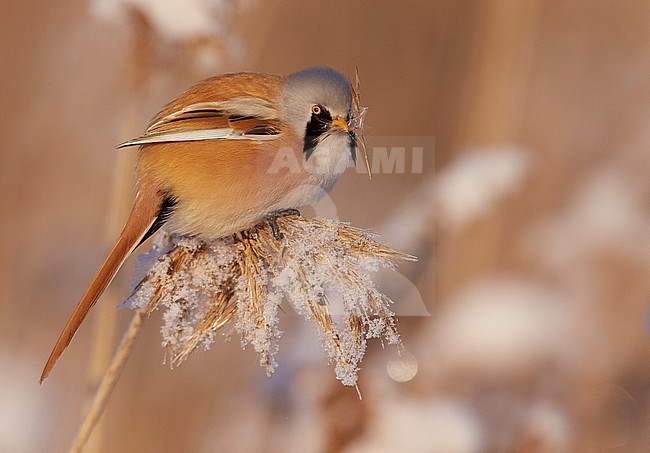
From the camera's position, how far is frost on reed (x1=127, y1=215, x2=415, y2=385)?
3.99ft

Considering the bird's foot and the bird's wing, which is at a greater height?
the bird's wing

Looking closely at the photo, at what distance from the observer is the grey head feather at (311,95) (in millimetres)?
1419

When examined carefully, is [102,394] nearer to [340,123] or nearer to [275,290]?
[275,290]

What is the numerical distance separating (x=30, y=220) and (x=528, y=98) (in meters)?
1.57

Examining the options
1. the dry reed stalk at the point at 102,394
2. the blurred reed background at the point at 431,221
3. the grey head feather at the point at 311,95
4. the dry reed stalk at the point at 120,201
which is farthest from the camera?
the blurred reed background at the point at 431,221

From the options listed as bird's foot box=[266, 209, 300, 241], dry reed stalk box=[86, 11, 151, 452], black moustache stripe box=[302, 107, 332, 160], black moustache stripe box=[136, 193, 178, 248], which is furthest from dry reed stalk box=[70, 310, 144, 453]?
black moustache stripe box=[302, 107, 332, 160]

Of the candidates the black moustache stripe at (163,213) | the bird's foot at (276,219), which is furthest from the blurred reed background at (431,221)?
the black moustache stripe at (163,213)

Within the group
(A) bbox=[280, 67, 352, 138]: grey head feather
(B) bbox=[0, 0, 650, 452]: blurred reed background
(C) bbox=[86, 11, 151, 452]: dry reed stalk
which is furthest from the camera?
(B) bbox=[0, 0, 650, 452]: blurred reed background

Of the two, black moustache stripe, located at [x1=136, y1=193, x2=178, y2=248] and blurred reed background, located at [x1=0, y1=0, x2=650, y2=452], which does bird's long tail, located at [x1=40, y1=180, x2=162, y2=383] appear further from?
blurred reed background, located at [x1=0, y1=0, x2=650, y2=452]

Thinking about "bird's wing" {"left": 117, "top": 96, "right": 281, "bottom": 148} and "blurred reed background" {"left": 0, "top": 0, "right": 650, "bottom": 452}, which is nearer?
"bird's wing" {"left": 117, "top": 96, "right": 281, "bottom": 148}

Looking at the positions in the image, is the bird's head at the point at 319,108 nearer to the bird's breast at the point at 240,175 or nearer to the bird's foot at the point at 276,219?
the bird's breast at the point at 240,175

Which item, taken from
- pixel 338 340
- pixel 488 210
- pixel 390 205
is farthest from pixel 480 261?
pixel 338 340

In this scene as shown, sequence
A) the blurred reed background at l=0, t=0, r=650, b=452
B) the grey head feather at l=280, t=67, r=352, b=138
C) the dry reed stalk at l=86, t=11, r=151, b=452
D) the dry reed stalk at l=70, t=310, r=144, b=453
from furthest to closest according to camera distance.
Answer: the blurred reed background at l=0, t=0, r=650, b=452 → the grey head feather at l=280, t=67, r=352, b=138 → the dry reed stalk at l=86, t=11, r=151, b=452 → the dry reed stalk at l=70, t=310, r=144, b=453

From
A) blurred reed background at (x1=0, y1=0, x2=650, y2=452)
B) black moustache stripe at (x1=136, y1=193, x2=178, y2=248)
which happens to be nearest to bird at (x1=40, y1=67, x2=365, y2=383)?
black moustache stripe at (x1=136, y1=193, x2=178, y2=248)
